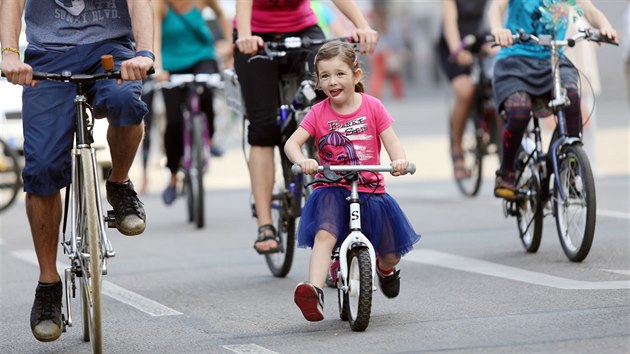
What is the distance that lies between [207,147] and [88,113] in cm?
604

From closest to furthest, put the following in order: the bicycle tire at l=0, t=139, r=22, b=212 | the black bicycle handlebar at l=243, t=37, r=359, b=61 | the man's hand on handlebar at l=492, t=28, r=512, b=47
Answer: the black bicycle handlebar at l=243, t=37, r=359, b=61 < the man's hand on handlebar at l=492, t=28, r=512, b=47 < the bicycle tire at l=0, t=139, r=22, b=212

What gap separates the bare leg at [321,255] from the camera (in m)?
7.12

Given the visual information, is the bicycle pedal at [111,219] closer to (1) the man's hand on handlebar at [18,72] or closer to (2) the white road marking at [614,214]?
(1) the man's hand on handlebar at [18,72]

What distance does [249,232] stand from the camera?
40.0 ft

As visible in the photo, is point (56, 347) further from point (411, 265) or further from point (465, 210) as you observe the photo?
point (465, 210)

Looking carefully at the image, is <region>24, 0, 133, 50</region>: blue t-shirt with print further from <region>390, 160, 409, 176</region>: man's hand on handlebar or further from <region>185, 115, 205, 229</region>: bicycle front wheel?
<region>185, 115, 205, 229</region>: bicycle front wheel

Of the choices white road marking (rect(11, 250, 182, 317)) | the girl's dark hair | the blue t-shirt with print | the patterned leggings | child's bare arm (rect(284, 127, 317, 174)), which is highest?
the blue t-shirt with print

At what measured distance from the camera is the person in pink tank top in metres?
8.80

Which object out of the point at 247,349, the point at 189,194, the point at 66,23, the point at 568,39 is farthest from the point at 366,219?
the point at 189,194

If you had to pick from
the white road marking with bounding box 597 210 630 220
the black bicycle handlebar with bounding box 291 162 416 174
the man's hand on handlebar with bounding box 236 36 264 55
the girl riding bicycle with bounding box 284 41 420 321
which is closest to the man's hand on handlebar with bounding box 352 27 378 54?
the man's hand on handlebar with bounding box 236 36 264 55

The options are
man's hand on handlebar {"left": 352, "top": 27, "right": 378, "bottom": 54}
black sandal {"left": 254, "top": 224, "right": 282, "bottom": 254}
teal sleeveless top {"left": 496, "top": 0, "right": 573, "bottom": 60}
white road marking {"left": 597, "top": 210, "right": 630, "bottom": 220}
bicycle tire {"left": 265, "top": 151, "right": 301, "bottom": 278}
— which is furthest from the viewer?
white road marking {"left": 597, "top": 210, "right": 630, "bottom": 220}

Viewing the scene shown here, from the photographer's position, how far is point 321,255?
7152 mm

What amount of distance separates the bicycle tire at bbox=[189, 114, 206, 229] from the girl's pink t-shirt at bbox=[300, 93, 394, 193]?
519cm

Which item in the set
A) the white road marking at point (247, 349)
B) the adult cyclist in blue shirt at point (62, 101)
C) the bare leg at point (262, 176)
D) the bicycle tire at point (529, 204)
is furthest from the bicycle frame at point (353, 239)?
the bicycle tire at point (529, 204)
